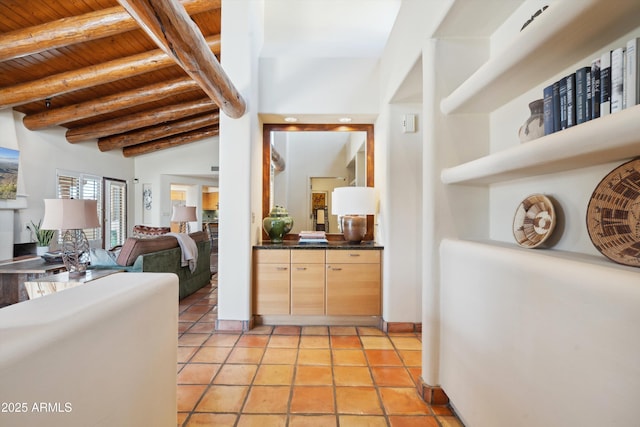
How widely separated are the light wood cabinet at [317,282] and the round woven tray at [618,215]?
219 centimetres

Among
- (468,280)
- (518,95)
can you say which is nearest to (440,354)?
(468,280)

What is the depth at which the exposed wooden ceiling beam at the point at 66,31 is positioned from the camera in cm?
312

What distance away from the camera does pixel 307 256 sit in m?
3.12

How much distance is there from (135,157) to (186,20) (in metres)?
7.36

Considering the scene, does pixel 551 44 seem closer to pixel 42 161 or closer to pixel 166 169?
pixel 42 161

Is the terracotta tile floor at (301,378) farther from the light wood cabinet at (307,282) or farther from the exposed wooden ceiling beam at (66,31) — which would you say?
the exposed wooden ceiling beam at (66,31)

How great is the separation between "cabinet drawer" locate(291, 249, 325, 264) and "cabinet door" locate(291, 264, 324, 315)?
0.04 meters

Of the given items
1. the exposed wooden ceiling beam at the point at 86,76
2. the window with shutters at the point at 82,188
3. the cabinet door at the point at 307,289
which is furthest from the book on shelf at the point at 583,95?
the window with shutters at the point at 82,188

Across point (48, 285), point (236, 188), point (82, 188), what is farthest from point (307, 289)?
point (82, 188)

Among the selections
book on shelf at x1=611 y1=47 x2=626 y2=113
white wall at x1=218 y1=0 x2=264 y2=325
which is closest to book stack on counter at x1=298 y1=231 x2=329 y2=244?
white wall at x1=218 y1=0 x2=264 y2=325

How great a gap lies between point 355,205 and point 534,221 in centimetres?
191

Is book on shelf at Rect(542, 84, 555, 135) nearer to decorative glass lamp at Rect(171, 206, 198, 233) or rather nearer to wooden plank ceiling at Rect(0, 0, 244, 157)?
wooden plank ceiling at Rect(0, 0, 244, 157)

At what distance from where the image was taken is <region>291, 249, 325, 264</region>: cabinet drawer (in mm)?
3111

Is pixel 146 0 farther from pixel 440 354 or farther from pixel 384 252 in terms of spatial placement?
pixel 384 252
